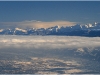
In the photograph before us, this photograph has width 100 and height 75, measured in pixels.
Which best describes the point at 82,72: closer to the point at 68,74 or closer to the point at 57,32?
the point at 68,74

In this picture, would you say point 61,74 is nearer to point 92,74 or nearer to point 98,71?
point 92,74

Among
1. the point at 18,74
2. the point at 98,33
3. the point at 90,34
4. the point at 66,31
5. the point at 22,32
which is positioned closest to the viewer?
the point at 18,74

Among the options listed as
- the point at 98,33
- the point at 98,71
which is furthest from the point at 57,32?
the point at 98,71

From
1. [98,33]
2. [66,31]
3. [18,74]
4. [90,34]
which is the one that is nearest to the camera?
[18,74]

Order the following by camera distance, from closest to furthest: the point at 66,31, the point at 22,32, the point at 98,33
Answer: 1. the point at 98,33
2. the point at 66,31
3. the point at 22,32

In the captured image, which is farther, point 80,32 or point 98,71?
point 80,32

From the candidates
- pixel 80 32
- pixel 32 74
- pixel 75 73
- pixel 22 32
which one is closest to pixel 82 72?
pixel 75 73

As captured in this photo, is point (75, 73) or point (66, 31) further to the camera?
point (66, 31)

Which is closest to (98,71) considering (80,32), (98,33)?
(98,33)
